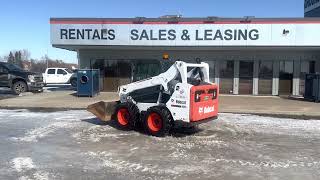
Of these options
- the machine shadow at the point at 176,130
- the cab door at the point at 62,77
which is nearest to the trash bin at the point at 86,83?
the machine shadow at the point at 176,130

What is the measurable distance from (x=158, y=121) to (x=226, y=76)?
15.3 m

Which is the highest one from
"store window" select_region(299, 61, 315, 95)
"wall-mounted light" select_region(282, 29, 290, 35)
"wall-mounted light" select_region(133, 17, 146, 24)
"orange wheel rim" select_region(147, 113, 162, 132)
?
"wall-mounted light" select_region(133, 17, 146, 24)

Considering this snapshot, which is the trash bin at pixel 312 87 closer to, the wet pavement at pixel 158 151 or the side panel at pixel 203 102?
the wet pavement at pixel 158 151

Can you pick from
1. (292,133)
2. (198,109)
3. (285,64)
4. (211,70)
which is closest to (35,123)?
(198,109)

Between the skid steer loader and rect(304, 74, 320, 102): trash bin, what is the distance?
452 inches

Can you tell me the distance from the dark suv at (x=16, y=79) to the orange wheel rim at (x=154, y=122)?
15.9m

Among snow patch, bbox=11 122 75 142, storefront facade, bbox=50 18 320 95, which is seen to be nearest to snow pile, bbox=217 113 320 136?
snow patch, bbox=11 122 75 142

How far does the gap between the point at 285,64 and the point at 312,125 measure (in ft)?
40.5

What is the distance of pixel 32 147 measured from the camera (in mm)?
10508

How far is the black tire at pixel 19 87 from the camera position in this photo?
26.3 metres

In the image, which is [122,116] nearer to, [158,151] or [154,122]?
[154,122]

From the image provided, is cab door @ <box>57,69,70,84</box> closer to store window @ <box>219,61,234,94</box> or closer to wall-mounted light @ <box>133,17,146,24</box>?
wall-mounted light @ <box>133,17,146,24</box>

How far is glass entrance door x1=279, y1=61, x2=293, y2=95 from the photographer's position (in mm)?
26453

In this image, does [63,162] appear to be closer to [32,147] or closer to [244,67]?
[32,147]
